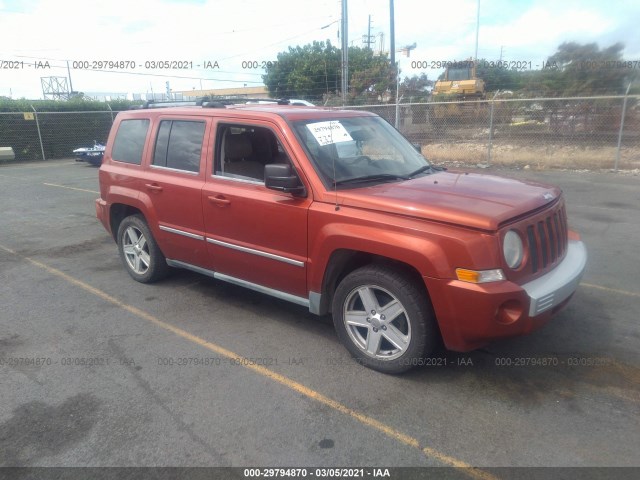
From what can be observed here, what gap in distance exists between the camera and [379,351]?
3645 mm

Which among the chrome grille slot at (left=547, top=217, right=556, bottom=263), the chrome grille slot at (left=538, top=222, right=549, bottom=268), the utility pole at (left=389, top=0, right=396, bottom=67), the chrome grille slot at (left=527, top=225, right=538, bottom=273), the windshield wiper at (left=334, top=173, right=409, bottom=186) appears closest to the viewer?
the chrome grille slot at (left=527, top=225, right=538, bottom=273)

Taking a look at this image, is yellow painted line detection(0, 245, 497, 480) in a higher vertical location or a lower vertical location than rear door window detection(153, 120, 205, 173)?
lower

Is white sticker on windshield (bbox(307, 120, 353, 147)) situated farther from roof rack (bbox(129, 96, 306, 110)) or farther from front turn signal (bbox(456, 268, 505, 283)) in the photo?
front turn signal (bbox(456, 268, 505, 283))

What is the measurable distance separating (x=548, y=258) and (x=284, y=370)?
2.03m

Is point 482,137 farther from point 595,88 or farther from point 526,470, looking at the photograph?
point 526,470

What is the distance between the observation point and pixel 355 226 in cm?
352

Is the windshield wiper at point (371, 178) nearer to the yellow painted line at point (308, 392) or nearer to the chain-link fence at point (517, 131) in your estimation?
the yellow painted line at point (308, 392)

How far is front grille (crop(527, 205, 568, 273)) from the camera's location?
334 centimetres

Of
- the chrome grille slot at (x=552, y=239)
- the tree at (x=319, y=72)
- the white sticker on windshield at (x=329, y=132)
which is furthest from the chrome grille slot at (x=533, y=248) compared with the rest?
the tree at (x=319, y=72)

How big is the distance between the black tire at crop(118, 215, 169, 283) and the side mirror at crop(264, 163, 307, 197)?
209cm

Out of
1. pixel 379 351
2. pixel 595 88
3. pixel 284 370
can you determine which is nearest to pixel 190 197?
pixel 284 370

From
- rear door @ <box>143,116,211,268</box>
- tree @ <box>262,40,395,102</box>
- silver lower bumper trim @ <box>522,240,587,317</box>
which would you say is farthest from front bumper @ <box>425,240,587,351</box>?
tree @ <box>262,40,395,102</box>

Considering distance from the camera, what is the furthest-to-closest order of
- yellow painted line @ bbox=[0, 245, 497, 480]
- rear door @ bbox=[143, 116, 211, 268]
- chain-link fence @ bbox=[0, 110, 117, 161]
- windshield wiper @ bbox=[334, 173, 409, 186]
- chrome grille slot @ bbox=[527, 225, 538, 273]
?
chain-link fence @ bbox=[0, 110, 117, 161]
rear door @ bbox=[143, 116, 211, 268]
windshield wiper @ bbox=[334, 173, 409, 186]
chrome grille slot @ bbox=[527, 225, 538, 273]
yellow painted line @ bbox=[0, 245, 497, 480]

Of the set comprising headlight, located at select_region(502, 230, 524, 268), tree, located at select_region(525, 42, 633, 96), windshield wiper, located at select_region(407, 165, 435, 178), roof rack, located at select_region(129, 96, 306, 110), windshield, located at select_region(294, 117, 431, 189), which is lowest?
headlight, located at select_region(502, 230, 524, 268)
